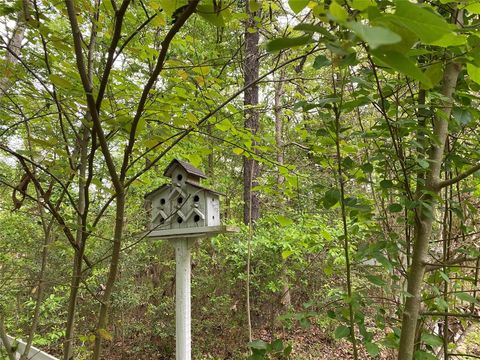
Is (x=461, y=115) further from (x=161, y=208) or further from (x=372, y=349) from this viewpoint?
(x=161, y=208)

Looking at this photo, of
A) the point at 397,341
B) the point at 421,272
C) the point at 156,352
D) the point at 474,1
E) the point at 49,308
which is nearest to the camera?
the point at 474,1

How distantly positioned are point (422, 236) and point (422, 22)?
89 cm

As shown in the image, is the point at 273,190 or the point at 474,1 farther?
the point at 273,190

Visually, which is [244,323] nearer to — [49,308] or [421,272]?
[49,308]

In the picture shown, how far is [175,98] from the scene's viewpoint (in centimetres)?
129

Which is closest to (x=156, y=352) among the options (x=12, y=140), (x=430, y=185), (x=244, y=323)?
(x=244, y=323)

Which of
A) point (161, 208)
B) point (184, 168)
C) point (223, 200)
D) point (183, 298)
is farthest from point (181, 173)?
point (223, 200)

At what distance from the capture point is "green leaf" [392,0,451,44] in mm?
269

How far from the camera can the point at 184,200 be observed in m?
2.28

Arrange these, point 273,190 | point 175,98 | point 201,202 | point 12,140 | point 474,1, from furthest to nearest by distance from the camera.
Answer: point 12,140, point 201,202, point 273,190, point 175,98, point 474,1

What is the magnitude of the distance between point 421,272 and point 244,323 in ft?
13.2

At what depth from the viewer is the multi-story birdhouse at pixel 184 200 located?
226 cm

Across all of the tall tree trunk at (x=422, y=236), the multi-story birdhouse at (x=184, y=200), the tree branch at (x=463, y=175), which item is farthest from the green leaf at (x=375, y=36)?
the multi-story birdhouse at (x=184, y=200)

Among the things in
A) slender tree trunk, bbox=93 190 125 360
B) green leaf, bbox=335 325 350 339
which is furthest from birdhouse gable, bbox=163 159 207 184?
green leaf, bbox=335 325 350 339
